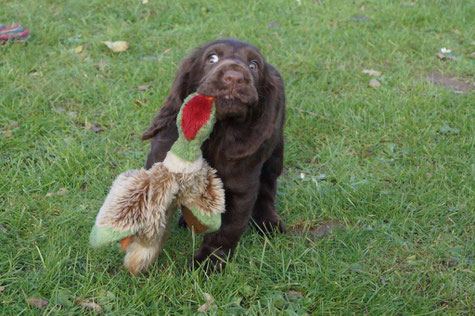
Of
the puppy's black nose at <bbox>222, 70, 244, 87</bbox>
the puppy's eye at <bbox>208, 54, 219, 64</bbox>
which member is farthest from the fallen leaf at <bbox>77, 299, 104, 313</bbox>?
the puppy's eye at <bbox>208, 54, 219, 64</bbox>

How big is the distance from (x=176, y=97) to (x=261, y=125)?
14.9 inches

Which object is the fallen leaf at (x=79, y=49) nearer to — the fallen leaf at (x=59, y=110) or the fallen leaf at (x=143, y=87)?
the fallen leaf at (x=143, y=87)

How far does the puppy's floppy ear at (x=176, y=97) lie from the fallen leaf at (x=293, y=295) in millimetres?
833

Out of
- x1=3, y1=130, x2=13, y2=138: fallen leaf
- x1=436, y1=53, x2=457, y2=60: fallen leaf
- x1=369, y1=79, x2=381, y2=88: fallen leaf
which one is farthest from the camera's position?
x1=436, y1=53, x2=457, y2=60: fallen leaf

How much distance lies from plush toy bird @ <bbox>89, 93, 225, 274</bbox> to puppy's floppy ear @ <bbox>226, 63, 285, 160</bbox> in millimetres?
141

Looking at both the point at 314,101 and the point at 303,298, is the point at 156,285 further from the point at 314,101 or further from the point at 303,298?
the point at 314,101

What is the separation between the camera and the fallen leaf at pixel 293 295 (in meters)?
2.16

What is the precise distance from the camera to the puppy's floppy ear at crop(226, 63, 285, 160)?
6.99 feet

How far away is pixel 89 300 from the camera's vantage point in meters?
2.05

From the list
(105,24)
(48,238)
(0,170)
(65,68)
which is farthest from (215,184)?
(105,24)

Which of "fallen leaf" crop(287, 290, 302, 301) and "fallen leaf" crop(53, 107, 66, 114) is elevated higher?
"fallen leaf" crop(53, 107, 66, 114)

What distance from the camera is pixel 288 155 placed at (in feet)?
10.6

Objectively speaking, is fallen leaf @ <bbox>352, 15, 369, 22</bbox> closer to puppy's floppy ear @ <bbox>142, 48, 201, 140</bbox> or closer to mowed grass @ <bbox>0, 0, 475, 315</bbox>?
mowed grass @ <bbox>0, 0, 475, 315</bbox>

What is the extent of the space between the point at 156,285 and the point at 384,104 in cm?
226
